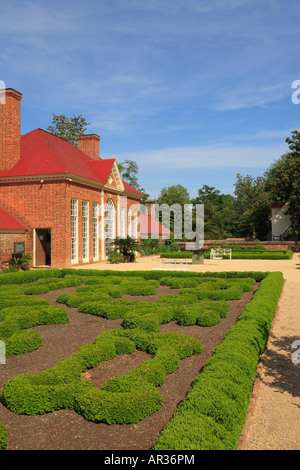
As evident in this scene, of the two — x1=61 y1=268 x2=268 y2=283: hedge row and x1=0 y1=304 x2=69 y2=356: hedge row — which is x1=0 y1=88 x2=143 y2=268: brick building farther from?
x1=0 y1=304 x2=69 y2=356: hedge row

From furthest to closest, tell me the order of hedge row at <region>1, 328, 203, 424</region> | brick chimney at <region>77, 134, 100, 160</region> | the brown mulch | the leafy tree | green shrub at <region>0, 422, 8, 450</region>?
A: 1. the leafy tree
2. brick chimney at <region>77, 134, 100, 160</region>
3. hedge row at <region>1, 328, 203, 424</region>
4. the brown mulch
5. green shrub at <region>0, 422, 8, 450</region>

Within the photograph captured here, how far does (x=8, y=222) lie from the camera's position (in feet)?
69.8

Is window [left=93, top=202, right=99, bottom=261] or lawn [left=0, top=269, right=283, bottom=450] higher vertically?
window [left=93, top=202, right=99, bottom=261]

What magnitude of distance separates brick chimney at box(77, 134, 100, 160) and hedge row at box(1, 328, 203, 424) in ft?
91.5

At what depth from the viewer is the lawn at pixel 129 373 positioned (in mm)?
3963

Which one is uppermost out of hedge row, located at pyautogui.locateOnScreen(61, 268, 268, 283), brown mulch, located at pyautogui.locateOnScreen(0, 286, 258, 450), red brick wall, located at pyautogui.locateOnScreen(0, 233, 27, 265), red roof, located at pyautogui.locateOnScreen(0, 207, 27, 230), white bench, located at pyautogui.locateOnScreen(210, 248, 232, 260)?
red roof, located at pyautogui.locateOnScreen(0, 207, 27, 230)

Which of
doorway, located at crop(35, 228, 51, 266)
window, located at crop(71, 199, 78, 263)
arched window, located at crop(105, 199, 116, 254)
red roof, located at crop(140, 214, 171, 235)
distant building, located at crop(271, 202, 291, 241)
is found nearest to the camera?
doorway, located at crop(35, 228, 51, 266)

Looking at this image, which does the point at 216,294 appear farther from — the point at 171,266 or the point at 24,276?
the point at 171,266

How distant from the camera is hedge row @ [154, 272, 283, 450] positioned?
11.5ft

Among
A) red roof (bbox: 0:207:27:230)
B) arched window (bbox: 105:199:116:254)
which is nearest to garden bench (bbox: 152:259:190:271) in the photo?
arched window (bbox: 105:199:116:254)

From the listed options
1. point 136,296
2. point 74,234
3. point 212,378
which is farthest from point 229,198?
point 212,378

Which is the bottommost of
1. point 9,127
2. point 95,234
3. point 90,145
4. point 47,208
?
point 95,234

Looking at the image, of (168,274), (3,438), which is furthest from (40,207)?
(3,438)

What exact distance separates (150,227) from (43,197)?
20.0 metres
